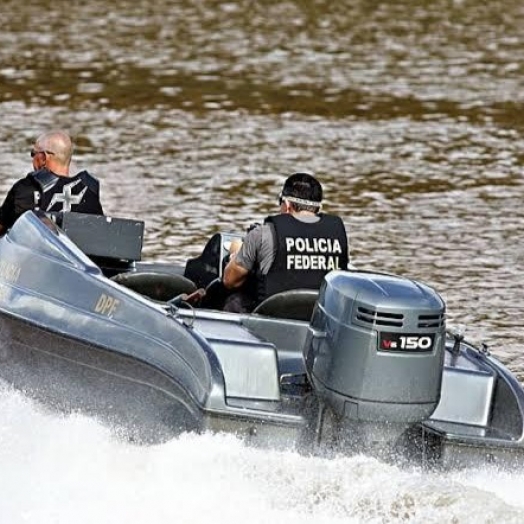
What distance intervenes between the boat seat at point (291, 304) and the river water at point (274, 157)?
950 millimetres

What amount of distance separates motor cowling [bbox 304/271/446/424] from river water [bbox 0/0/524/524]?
25 centimetres

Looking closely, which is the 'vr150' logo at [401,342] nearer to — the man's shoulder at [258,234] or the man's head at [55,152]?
the man's shoulder at [258,234]

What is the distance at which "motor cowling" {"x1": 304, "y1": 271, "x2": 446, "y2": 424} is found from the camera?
6430 millimetres

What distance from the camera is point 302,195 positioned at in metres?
7.62

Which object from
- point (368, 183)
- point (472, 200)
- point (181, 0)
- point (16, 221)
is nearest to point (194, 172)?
point (368, 183)

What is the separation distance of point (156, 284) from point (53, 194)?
988 millimetres

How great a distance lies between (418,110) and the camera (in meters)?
19.5

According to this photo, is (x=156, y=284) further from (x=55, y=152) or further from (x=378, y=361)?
(x=378, y=361)

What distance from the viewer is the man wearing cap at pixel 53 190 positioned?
8602 millimetres

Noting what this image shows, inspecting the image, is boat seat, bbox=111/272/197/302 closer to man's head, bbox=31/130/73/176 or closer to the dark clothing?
the dark clothing

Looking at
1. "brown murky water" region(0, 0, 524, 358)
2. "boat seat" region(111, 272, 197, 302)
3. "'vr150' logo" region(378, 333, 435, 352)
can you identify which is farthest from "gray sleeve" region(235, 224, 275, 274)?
"brown murky water" region(0, 0, 524, 358)

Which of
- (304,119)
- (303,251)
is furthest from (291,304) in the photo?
(304,119)

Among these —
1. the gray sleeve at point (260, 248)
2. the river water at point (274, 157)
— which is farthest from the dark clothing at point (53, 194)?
the gray sleeve at point (260, 248)

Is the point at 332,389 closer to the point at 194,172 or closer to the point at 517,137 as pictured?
the point at 194,172
